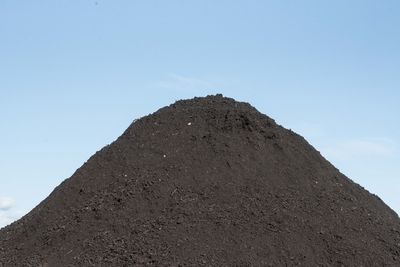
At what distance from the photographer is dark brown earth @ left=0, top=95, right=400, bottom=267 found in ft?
35.6

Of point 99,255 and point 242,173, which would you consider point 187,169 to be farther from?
point 99,255

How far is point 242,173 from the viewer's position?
12.5 metres

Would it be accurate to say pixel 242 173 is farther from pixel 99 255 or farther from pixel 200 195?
pixel 99 255

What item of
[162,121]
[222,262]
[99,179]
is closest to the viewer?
[222,262]

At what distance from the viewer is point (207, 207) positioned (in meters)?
11.6

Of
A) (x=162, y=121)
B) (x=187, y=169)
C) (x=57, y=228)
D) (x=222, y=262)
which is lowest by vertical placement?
(x=222, y=262)

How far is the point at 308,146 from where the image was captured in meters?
14.5

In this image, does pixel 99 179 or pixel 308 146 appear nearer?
pixel 99 179

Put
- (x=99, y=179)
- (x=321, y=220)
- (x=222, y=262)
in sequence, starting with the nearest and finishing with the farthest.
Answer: (x=222, y=262)
(x=321, y=220)
(x=99, y=179)

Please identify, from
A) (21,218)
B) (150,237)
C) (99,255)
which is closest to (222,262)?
(150,237)

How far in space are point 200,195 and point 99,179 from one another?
225cm

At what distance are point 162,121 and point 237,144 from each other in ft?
6.17

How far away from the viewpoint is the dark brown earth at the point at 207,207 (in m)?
10.8

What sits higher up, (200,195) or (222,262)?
(200,195)
